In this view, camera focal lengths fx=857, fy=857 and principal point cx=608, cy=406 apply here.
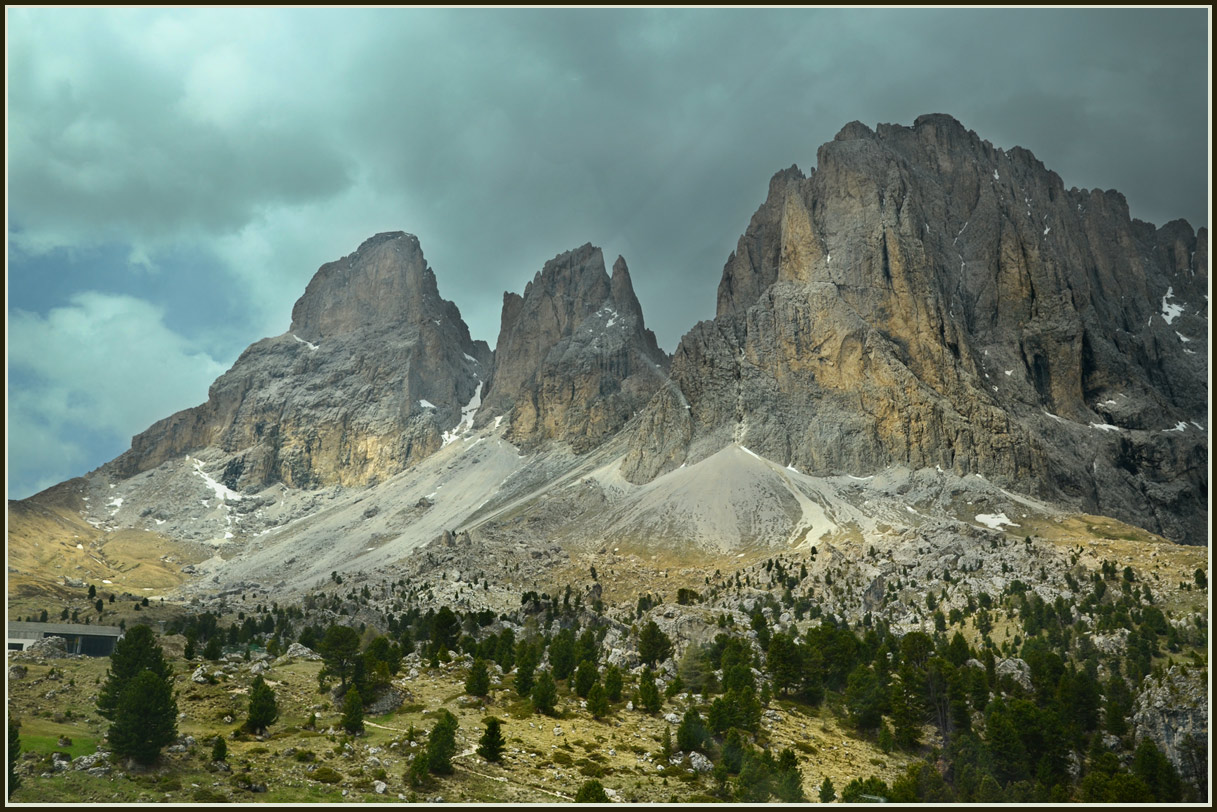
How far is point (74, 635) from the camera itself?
119m

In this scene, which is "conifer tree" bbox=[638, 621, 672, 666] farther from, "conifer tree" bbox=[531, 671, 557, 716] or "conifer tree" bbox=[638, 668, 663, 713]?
"conifer tree" bbox=[531, 671, 557, 716]

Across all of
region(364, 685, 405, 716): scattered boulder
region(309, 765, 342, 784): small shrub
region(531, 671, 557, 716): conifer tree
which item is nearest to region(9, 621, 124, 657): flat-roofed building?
region(364, 685, 405, 716): scattered boulder

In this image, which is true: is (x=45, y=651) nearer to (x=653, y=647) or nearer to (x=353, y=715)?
(x=353, y=715)

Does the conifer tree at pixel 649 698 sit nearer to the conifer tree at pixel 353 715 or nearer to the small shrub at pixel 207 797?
the conifer tree at pixel 353 715

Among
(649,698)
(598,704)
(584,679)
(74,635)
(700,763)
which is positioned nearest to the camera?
(700,763)

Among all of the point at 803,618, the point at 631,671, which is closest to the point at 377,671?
the point at 631,671

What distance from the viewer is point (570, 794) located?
53.3 m

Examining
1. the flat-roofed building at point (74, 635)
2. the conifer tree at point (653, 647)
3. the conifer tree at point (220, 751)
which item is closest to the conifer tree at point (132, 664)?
the conifer tree at point (220, 751)

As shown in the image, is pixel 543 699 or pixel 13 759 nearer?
pixel 13 759

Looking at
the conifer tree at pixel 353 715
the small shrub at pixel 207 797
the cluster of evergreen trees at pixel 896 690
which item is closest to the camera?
the small shrub at pixel 207 797

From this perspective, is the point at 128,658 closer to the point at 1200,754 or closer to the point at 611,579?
the point at 1200,754

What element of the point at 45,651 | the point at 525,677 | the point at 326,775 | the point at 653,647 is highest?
the point at 653,647

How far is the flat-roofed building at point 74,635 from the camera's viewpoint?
11256 centimetres

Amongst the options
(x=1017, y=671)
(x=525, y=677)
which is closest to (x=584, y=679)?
(x=525, y=677)
